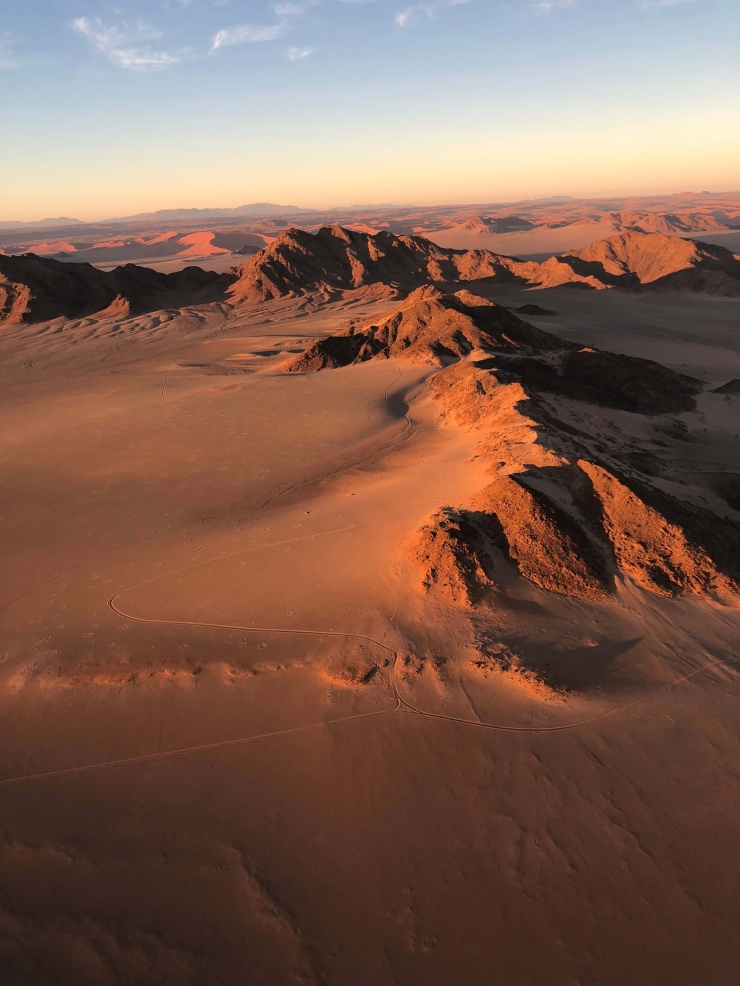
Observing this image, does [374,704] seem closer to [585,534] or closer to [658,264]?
[585,534]

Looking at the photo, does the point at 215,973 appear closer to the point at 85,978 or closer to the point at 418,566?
the point at 85,978

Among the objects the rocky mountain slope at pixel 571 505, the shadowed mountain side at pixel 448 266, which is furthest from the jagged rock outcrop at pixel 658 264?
the rocky mountain slope at pixel 571 505

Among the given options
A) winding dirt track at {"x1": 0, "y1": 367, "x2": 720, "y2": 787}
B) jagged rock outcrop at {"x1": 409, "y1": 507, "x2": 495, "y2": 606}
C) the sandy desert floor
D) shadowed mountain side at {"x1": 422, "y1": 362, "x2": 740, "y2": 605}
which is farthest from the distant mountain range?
winding dirt track at {"x1": 0, "y1": 367, "x2": 720, "y2": 787}

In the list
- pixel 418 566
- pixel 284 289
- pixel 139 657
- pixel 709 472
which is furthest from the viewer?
pixel 284 289

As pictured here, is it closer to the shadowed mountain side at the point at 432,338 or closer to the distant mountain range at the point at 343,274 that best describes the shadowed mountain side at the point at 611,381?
the shadowed mountain side at the point at 432,338

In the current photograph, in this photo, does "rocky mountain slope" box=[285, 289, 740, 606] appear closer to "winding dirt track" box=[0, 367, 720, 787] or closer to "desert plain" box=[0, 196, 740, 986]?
"desert plain" box=[0, 196, 740, 986]

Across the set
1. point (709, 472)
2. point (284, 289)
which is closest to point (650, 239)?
point (284, 289)
